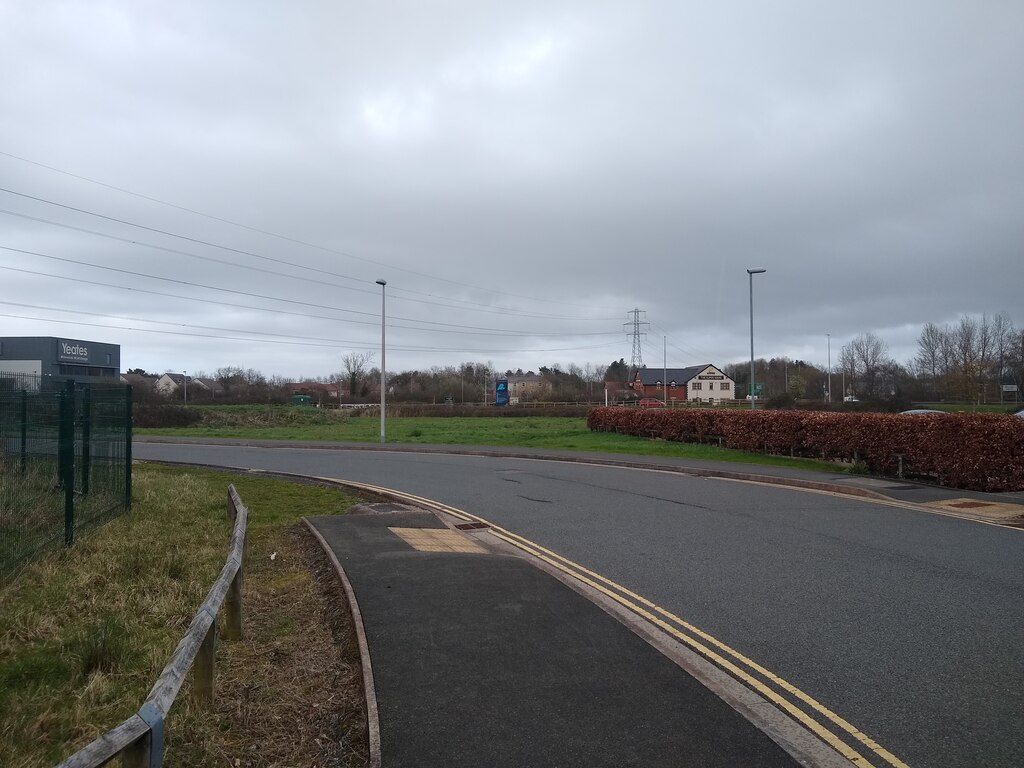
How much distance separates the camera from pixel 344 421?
59.6m

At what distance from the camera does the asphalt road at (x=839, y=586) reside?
196 inches

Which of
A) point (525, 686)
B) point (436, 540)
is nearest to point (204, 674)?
point (525, 686)

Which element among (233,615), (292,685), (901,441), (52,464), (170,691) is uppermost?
(52,464)

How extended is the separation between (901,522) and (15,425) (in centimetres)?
1336

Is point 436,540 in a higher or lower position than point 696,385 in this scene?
lower

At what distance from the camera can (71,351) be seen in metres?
44.8

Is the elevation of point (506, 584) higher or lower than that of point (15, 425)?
lower

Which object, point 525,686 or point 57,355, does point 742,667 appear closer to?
point 525,686

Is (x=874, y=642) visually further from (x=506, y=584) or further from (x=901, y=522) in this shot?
(x=901, y=522)

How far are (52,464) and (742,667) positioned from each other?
949cm

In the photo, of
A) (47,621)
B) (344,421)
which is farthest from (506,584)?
(344,421)

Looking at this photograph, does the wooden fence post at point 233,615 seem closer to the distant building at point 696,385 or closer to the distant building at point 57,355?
the distant building at point 57,355

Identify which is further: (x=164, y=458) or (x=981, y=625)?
(x=164, y=458)

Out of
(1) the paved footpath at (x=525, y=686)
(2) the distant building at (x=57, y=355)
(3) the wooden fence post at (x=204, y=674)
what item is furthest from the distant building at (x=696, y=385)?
(3) the wooden fence post at (x=204, y=674)
